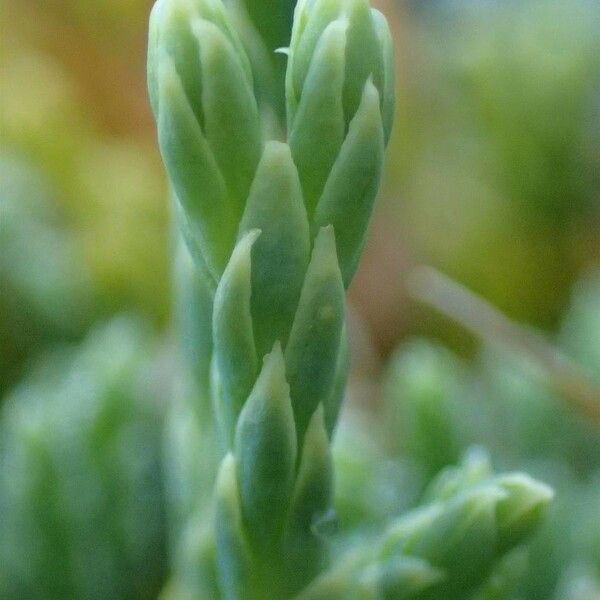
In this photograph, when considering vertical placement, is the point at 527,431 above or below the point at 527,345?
below

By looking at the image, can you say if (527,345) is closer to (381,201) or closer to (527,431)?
(527,431)

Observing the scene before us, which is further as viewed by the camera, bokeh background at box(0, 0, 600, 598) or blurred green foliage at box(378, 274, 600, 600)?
bokeh background at box(0, 0, 600, 598)

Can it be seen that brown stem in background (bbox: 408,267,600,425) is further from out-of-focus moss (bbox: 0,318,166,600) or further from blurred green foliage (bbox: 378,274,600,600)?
out-of-focus moss (bbox: 0,318,166,600)

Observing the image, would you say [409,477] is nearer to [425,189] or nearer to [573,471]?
[573,471]

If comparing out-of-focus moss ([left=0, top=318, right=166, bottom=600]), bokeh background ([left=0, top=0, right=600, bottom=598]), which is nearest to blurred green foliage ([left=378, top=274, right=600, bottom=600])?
bokeh background ([left=0, top=0, right=600, bottom=598])

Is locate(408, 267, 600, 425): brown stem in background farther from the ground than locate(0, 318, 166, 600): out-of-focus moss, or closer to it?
farther from the ground

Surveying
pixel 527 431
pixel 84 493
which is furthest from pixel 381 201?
pixel 84 493

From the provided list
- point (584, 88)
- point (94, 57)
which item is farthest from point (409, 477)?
point (94, 57)

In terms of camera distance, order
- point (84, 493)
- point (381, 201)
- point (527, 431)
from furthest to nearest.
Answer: point (381, 201)
point (527, 431)
point (84, 493)
